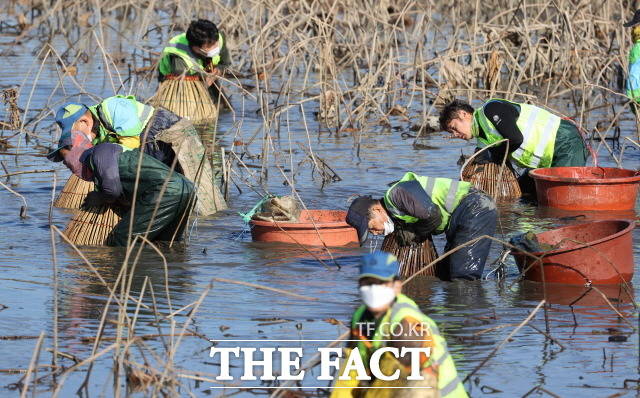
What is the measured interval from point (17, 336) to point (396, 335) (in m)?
2.85

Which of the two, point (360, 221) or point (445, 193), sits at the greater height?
point (445, 193)

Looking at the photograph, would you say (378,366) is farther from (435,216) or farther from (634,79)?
(634,79)

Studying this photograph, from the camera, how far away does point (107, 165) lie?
887 centimetres

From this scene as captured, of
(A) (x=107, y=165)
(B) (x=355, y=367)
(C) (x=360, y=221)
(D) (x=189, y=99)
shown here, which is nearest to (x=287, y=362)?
(B) (x=355, y=367)

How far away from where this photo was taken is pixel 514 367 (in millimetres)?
6660

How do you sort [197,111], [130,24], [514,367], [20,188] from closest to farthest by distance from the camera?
[514,367]
[20,188]
[197,111]
[130,24]

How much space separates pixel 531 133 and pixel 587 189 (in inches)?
25.5

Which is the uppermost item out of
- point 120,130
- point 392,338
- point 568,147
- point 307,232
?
point 392,338

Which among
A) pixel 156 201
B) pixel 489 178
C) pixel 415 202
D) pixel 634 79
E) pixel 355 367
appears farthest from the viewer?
pixel 634 79

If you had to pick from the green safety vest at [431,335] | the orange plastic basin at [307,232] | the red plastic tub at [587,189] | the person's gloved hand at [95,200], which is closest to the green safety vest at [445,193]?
the orange plastic basin at [307,232]

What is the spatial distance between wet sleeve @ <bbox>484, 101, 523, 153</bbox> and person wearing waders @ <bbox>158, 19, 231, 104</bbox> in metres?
4.34

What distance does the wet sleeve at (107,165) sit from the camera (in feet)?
29.1

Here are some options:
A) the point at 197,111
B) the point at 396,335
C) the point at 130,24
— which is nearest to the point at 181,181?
the point at 396,335

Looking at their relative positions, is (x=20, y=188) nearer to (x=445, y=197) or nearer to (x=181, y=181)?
(x=181, y=181)
